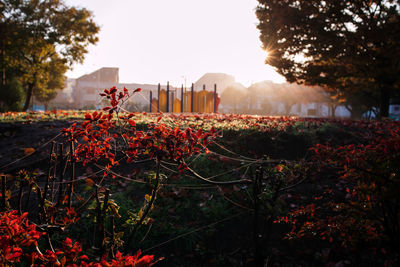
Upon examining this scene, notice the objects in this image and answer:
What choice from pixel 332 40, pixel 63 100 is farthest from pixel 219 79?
pixel 332 40

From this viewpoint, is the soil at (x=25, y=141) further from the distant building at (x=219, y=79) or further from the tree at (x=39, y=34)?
the distant building at (x=219, y=79)

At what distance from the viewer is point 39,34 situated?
20.2 meters

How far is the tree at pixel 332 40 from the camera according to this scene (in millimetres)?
13062

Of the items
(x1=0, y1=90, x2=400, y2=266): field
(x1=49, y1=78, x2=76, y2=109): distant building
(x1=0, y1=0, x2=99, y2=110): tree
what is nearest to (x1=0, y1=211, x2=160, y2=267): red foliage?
(x1=0, y1=90, x2=400, y2=266): field

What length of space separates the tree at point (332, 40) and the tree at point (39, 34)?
13.2 meters

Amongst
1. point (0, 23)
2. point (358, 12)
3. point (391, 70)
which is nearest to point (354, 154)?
point (391, 70)

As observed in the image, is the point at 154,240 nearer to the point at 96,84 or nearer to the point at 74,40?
the point at 74,40

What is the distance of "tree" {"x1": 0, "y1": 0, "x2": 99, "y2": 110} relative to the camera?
19.3m

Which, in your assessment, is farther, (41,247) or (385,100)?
(385,100)

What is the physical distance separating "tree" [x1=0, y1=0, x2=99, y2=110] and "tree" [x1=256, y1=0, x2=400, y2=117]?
43.4ft

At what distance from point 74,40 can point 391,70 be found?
Answer: 20396mm

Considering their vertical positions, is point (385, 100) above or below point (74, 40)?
below

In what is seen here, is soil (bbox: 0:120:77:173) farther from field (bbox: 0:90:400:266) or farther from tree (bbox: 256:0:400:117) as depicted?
tree (bbox: 256:0:400:117)

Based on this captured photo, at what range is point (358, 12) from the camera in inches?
547
